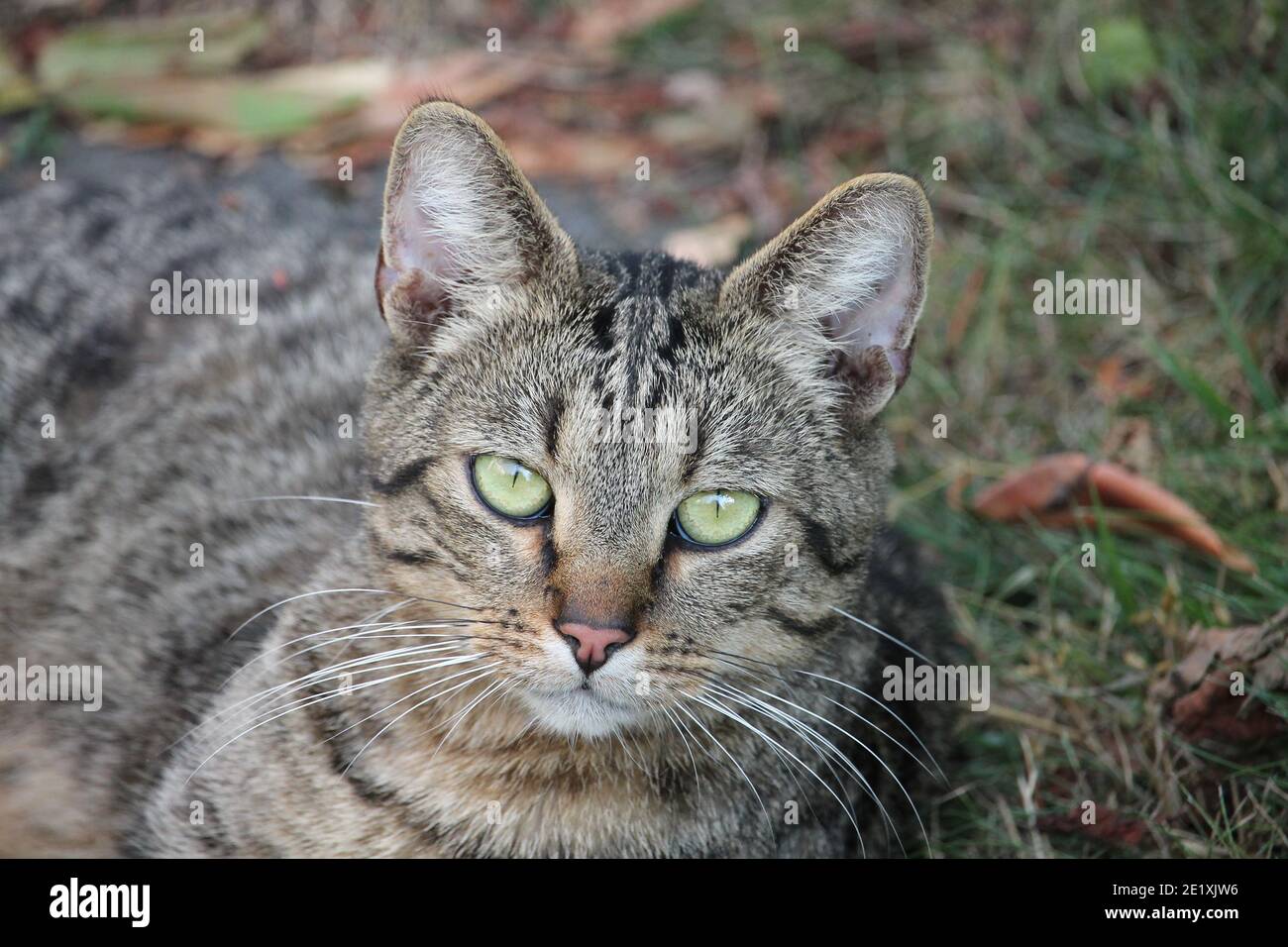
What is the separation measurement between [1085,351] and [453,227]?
278 cm

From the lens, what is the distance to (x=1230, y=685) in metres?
3.38

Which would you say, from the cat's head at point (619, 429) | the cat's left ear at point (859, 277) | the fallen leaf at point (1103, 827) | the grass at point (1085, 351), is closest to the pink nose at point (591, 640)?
the cat's head at point (619, 429)

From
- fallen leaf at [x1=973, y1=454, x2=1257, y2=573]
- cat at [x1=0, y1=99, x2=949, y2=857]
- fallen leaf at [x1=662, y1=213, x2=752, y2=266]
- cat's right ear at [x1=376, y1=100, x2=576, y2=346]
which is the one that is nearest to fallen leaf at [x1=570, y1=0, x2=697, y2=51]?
fallen leaf at [x1=662, y1=213, x2=752, y2=266]

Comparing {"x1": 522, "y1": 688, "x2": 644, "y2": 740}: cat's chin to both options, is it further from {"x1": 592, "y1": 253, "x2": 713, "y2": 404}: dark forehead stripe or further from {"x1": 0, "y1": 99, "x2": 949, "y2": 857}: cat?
{"x1": 592, "y1": 253, "x2": 713, "y2": 404}: dark forehead stripe

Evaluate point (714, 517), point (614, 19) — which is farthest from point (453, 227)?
point (614, 19)

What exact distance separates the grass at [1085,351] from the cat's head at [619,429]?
106 centimetres

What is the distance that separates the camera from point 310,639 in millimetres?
3215

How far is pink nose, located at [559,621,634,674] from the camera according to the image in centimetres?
263

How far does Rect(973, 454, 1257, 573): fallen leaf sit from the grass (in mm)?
71

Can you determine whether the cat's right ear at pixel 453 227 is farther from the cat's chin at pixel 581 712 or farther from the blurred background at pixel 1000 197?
the blurred background at pixel 1000 197

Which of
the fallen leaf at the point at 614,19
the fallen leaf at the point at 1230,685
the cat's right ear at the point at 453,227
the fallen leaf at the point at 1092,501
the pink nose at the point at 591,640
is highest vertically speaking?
the fallen leaf at the point at 614,19

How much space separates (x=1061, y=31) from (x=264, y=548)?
12.6 feet

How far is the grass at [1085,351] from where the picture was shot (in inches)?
141

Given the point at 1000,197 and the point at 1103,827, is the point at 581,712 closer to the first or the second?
the point at 1103,827
